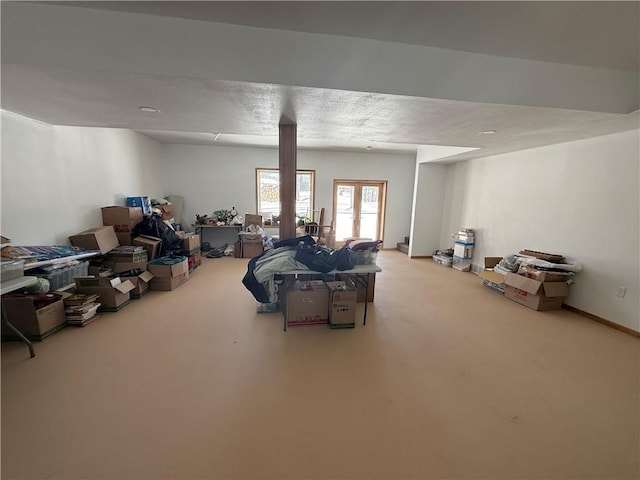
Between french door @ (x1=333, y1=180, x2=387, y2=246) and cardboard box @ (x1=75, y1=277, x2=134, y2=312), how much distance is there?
4.95m

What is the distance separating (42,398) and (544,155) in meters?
6.15

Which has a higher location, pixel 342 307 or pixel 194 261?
pixel 342 307

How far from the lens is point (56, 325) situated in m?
2.49

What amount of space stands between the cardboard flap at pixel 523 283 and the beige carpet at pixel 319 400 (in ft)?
1.59

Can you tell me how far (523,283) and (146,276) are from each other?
17.3 feet

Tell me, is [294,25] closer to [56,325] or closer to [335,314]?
[335,314]

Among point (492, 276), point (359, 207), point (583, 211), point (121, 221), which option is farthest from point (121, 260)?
point (583, 211)

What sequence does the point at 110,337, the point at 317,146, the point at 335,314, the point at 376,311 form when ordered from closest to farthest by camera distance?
the point at 110,337 < the point at 335,314 < the point at 376,311 < the point at 317,146

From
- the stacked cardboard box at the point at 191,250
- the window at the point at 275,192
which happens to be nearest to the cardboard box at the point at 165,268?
the stacked cardboard box at the point at 191,250

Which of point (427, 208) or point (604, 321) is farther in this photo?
point (427, 208)

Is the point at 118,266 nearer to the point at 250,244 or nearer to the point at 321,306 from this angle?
the point at 250,244

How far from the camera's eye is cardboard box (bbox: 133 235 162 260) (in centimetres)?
393

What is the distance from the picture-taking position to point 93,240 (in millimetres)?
3229

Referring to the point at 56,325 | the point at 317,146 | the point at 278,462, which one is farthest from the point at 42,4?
the point at 317,146
